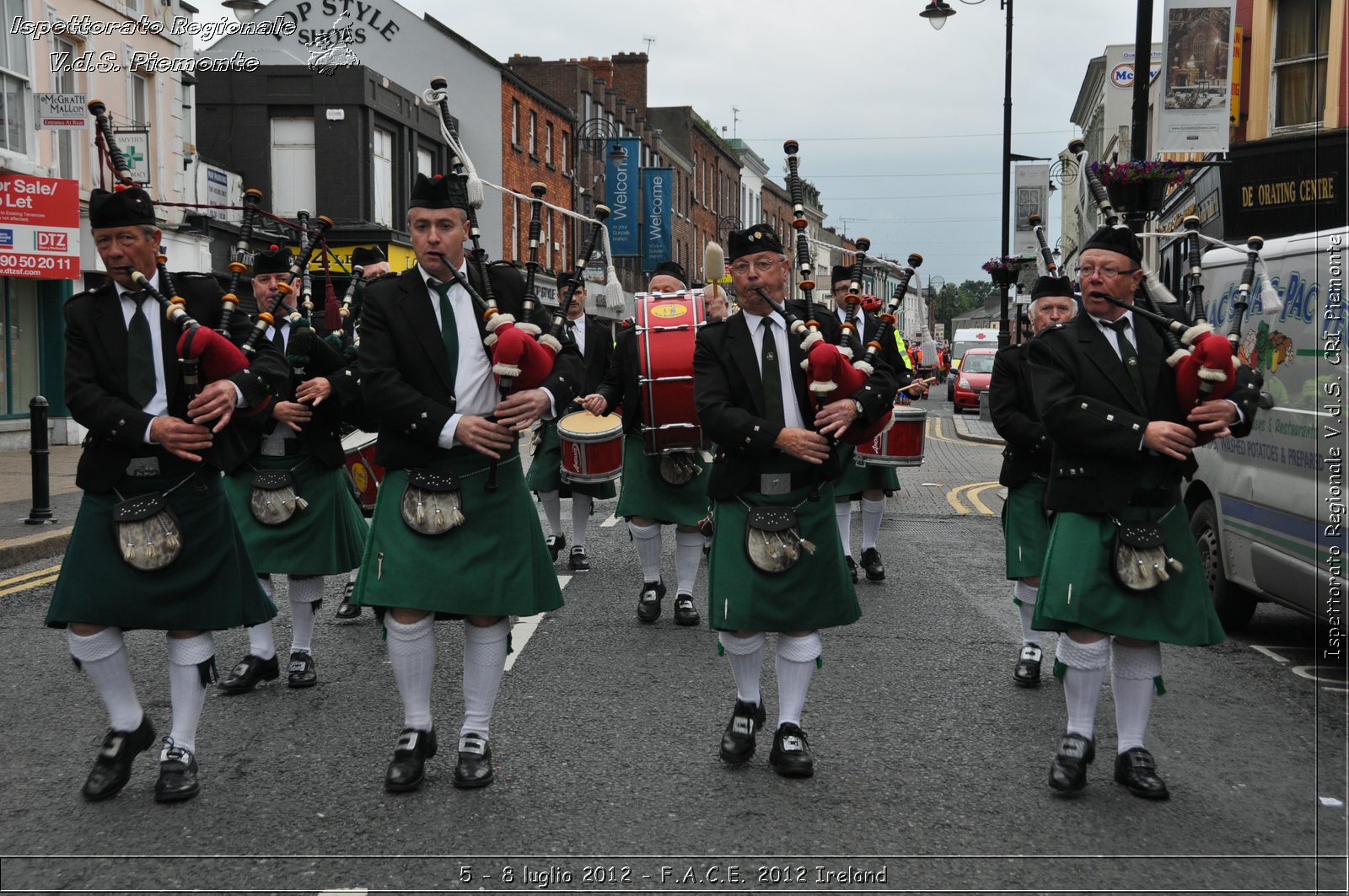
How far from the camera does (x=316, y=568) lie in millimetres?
6270

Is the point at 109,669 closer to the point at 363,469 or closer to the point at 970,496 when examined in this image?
the point at 363,469

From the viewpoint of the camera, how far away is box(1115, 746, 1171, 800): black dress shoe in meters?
4.53

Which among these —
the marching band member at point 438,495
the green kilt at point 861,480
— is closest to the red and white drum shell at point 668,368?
the green kilt at point 861,480

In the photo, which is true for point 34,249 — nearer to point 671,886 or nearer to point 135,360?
point 135,360

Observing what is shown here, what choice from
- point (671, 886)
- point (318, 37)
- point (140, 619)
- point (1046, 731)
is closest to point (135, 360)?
point (140, 619)

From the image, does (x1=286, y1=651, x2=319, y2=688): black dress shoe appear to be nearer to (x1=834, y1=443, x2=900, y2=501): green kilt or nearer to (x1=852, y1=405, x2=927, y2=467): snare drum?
(x1=834, y1=443, x2=900, y2=501): green kilt

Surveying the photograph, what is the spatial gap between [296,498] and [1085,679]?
3.75 metres

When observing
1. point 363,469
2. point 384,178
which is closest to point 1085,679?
Answer: point 363,469

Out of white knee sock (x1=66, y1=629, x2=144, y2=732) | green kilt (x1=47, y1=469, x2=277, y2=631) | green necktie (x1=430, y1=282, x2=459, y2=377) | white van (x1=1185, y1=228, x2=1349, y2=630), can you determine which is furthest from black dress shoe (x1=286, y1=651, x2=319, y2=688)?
white van (x1=1185, y1=228, x2=1349, y2=630)

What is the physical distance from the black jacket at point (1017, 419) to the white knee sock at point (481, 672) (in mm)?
2797

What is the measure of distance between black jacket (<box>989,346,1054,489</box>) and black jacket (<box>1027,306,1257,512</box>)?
1.43 m

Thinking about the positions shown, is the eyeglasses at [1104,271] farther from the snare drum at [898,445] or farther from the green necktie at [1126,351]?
the snare drum at [898,445]

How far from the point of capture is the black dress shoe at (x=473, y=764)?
452 cm

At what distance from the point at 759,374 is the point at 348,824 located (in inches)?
87.5
